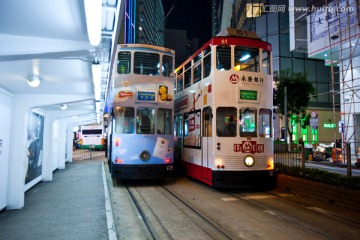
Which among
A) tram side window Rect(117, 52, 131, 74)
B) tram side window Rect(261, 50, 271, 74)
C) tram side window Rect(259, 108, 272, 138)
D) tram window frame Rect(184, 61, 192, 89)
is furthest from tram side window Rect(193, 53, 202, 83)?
tram side window Rect(259, 108, 272, 138)

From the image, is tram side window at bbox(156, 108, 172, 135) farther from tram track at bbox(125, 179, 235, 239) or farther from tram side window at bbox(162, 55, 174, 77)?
tram track at bbox(125, 179, 235, 239)

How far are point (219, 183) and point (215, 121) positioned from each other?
1.89 metres

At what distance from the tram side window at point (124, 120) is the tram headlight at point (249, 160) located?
4.08 metres

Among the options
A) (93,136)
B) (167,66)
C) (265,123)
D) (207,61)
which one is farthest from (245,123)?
(93,136)

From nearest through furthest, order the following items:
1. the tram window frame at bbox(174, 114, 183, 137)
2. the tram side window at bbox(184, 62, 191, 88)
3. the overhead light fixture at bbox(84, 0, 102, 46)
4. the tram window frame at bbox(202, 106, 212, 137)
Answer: the overhead light fixture at bbox(84, 0, 102, 46) < the tram window frame at bbox(202, 106, 212, 137) < the tram side window at bbox(184, 62, 191, 88) < the tram window frame at bbox(174, 114, 183, 137)

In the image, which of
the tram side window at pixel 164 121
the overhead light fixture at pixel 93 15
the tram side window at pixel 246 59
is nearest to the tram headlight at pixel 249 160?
the tram side window at pixel 246 59

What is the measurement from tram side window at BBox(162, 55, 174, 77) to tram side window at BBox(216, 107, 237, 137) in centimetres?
298

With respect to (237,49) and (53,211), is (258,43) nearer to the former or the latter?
(237,49)

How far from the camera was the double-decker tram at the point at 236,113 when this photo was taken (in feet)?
30.2

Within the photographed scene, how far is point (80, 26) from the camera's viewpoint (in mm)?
4859

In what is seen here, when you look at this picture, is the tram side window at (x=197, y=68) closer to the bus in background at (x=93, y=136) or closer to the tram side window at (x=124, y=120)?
the tram side window at (x=124, y=120)

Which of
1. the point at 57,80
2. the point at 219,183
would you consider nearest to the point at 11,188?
the point at 57,80

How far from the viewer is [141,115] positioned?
10.9 meters

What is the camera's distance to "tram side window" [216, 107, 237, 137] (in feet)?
30.7
